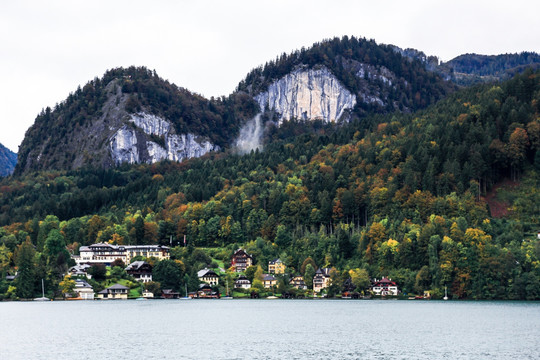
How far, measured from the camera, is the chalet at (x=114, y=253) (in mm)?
148250

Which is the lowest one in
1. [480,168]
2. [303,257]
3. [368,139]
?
[303,257]

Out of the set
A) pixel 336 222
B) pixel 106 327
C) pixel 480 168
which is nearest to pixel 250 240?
pixel 336 222

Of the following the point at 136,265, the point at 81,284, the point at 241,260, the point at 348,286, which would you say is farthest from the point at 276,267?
the point at 81,284

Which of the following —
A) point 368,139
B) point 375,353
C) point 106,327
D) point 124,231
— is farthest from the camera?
point 368,139

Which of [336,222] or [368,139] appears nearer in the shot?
[336,222]

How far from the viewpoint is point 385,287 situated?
126m

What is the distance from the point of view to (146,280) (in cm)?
13638

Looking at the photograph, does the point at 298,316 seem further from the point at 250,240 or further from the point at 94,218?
the point at 94,218

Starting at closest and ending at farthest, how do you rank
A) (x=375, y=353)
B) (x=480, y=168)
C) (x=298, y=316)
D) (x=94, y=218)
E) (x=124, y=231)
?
(x=375, y=353) → (x=298, y=316) → (x=480, y=168) → (x=124, y=231) → (x=94, y=218)

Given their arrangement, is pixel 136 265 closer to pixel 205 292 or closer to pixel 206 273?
pixel 206 273

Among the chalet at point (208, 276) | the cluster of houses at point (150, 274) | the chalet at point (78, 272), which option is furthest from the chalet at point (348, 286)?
the chalet at point (78, 272)

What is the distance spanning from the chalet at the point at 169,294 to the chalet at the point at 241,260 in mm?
13788

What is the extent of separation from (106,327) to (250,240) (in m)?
84.9

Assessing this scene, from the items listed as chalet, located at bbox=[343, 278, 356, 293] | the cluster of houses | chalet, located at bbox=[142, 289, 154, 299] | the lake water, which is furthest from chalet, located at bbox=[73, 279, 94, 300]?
chalet, located at bbox=[343, 278, 356, 293]
